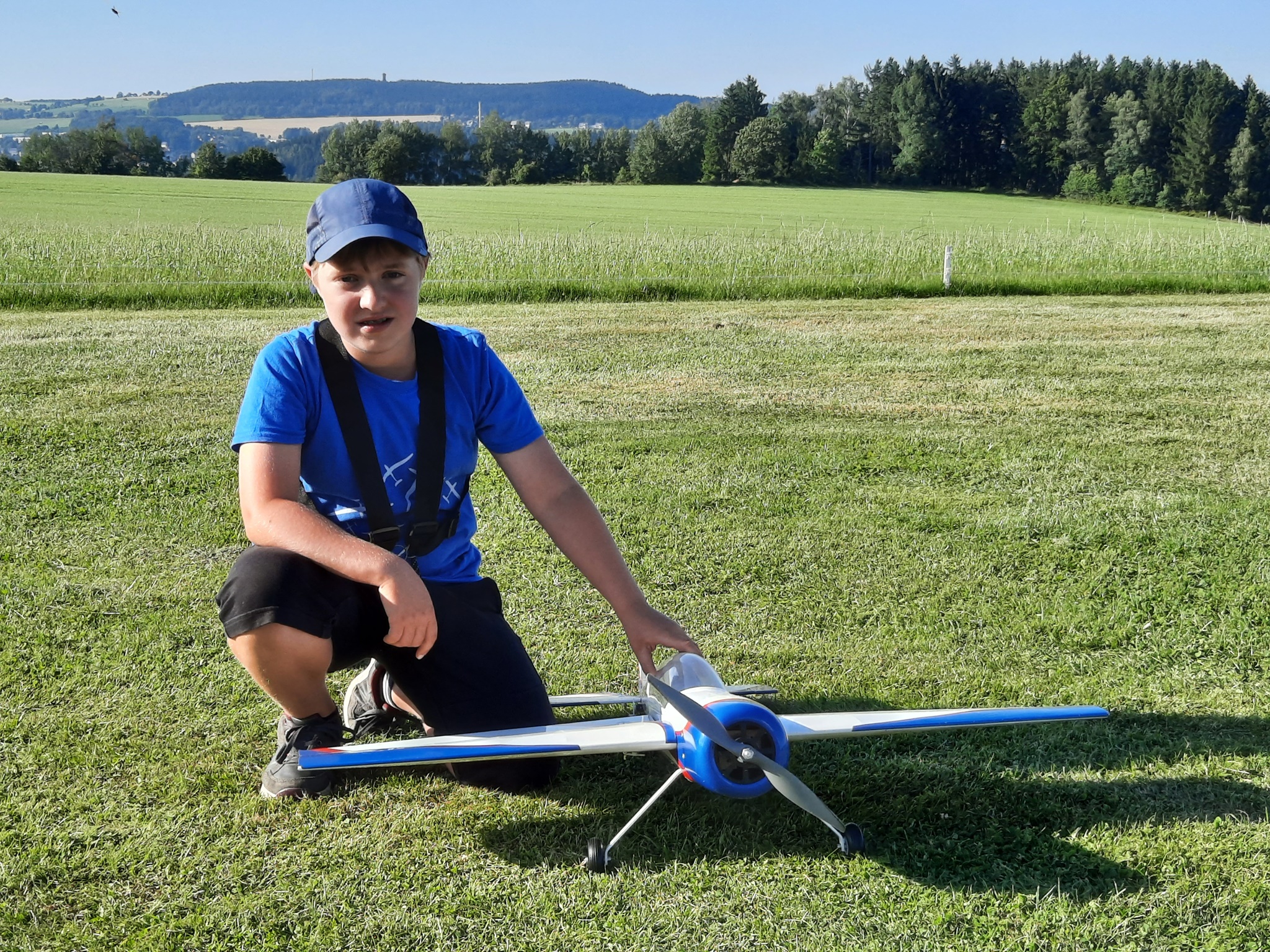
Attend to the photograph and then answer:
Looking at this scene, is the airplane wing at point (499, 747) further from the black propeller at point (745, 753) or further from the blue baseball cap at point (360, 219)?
the blue baseball cap at point (360, 219)

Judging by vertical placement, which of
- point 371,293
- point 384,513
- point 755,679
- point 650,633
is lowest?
point 755,679

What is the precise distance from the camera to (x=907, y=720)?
279 centimetres

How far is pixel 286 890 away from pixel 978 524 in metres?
4.00

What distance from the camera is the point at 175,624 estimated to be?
439 centimetres

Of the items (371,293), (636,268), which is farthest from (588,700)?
(636,268)

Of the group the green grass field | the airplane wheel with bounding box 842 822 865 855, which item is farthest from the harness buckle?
the green grass field

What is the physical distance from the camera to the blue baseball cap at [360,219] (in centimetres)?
275

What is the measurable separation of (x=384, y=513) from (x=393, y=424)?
262 mm

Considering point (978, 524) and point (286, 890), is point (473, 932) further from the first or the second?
point (978, 524)

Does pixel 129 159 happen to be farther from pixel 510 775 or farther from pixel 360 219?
pixel 510 775

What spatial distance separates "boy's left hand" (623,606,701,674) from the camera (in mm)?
3039

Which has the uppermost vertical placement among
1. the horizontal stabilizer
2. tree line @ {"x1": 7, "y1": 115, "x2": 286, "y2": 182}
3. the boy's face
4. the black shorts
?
tree line @ {"x1": 7, "y1": 115, "x2": 286, "y2": 182}

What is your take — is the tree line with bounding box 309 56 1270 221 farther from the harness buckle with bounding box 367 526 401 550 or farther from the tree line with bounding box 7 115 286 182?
the harness buckle with bounding box 367 526 401 550

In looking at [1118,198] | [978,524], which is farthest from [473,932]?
[1118,198]
